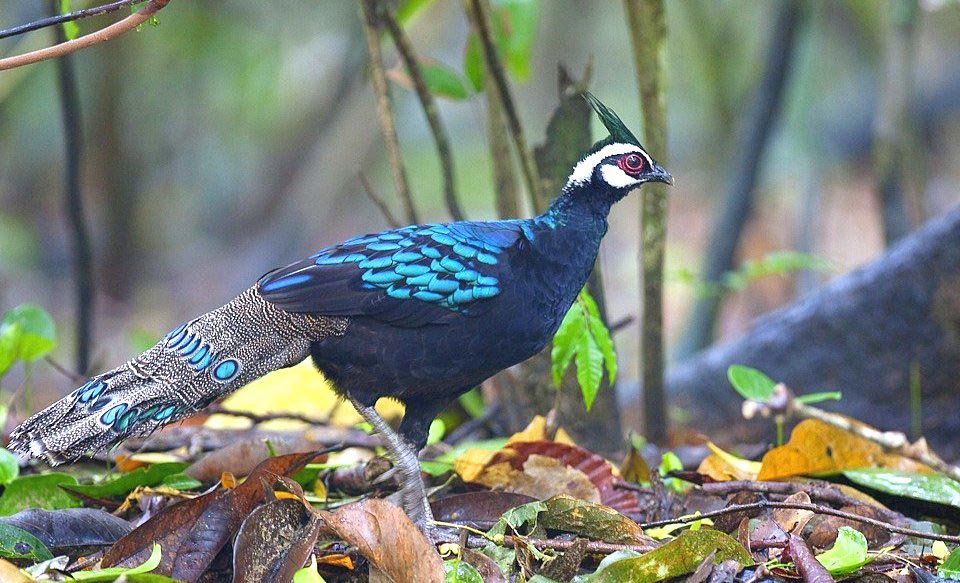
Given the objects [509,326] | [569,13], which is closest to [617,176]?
[509,326]

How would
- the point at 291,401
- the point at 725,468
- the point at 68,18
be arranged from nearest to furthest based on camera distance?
1. the point at 68,18
2. the point at 725,468
3. the point at 291,401

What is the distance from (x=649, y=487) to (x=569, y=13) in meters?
10.2

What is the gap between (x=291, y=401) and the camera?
5.55 m

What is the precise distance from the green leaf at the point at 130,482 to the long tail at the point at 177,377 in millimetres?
340

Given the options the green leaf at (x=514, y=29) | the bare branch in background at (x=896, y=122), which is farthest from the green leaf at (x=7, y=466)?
the bare branch in background at (x=896, y=122)

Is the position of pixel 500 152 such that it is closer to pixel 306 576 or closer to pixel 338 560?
pixel 338 560

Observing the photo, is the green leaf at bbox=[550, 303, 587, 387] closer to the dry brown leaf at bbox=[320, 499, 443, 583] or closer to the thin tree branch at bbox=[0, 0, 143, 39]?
the dry brown leaf at bbox=[320, 499, 443, 583]

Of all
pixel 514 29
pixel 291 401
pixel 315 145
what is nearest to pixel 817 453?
pixel 514 29

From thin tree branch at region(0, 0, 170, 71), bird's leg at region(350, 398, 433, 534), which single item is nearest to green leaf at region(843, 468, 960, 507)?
bird's leg at region(350, 398, 433, 534)

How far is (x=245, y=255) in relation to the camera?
1338cm

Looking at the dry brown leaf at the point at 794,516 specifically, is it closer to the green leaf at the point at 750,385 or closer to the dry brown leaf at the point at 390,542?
the green leaf at the point at 750,385

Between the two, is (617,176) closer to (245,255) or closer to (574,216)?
(574,216)

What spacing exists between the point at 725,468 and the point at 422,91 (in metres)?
2.18

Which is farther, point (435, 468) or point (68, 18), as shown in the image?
point (435, 468)
